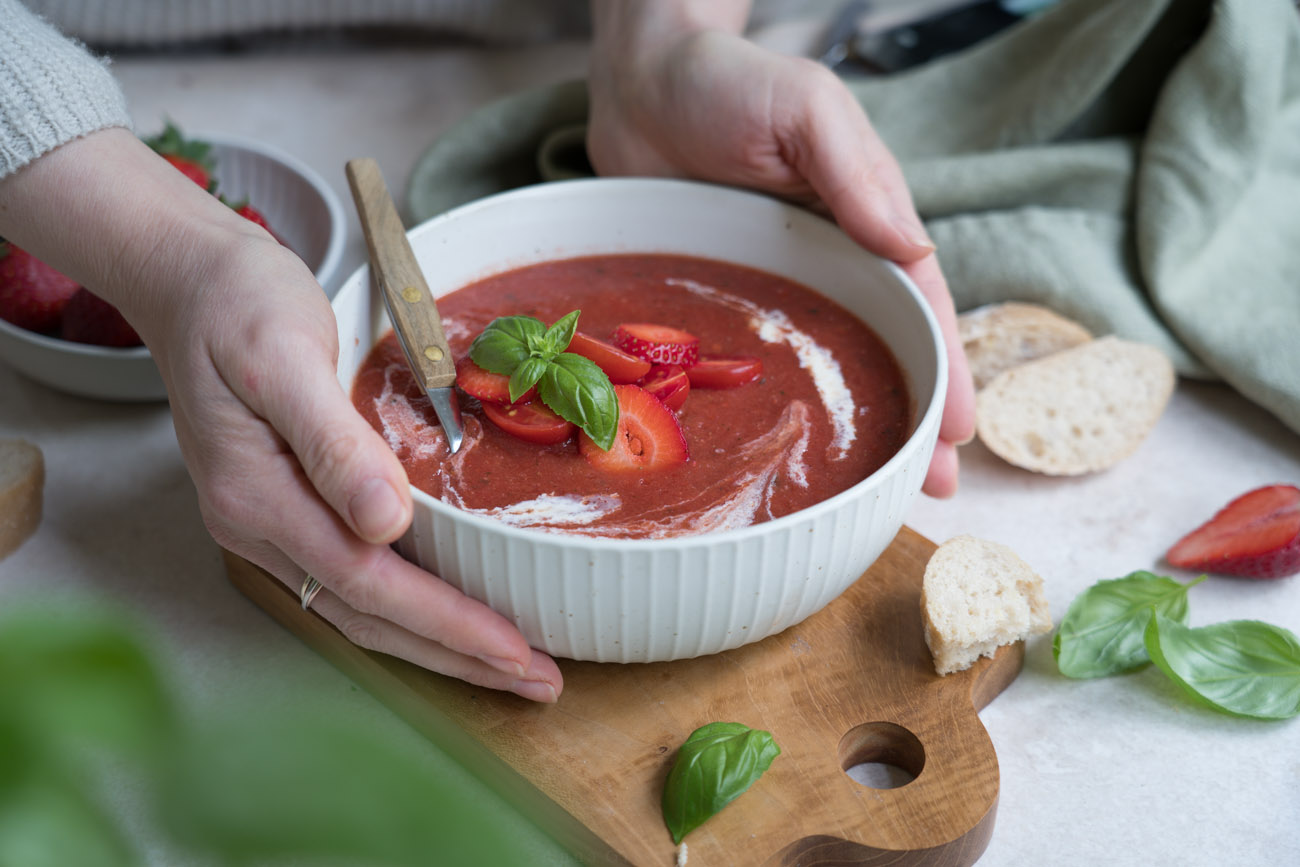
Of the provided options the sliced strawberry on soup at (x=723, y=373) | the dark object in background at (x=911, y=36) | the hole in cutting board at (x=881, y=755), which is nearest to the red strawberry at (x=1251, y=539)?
the hole in cutting board at (x=881, y=755)

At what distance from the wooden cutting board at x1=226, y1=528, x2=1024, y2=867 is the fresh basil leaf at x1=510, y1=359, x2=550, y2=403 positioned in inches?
18.3

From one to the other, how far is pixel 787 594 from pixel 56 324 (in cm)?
185

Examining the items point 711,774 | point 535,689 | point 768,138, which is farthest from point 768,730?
point 768,138

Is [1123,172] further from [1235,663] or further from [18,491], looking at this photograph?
[18,491]

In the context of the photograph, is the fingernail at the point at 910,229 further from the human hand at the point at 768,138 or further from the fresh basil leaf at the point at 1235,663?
the fresh basil leaf at the point at 1235,663

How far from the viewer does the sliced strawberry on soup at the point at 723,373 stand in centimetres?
206

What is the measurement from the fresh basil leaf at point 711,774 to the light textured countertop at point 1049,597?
9.5 inches

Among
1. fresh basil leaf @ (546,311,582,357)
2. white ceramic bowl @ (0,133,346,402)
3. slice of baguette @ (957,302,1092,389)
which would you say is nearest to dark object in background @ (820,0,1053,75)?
slice of baguette @ (957,302,1092,389)

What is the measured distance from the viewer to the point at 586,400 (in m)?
1.78

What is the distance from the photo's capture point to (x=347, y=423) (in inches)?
61.0

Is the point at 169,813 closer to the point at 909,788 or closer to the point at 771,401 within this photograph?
the point at 909,788

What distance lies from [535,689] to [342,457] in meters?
0.48

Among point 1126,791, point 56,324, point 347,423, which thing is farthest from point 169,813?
point 56,324

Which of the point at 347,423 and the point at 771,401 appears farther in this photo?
the point at 771,401
